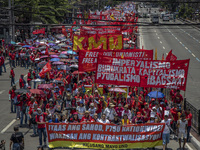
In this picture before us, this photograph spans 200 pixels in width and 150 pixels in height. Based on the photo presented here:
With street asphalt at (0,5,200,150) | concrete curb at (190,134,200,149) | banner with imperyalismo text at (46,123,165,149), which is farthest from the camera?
street asphalt at (0,5,200,150)

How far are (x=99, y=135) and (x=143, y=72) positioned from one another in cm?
382

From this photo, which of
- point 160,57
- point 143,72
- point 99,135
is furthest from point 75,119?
point 160,57

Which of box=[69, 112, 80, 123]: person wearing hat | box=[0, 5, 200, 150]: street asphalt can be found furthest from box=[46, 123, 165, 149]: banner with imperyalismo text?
box=[0, 5, 200, 150]: street asphalt

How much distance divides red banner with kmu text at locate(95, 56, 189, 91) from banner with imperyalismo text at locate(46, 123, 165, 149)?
2.77 meters

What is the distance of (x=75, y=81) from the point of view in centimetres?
2336

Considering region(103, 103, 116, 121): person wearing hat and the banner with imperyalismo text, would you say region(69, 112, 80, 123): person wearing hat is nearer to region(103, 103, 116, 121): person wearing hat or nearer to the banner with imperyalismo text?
the banner with imperyalismo text

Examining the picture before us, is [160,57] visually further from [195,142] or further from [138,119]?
[138,119]

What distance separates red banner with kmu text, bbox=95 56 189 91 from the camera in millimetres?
15781

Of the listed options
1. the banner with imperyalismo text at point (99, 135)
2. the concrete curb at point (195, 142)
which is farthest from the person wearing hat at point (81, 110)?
the concrete curb at point (195, 142)

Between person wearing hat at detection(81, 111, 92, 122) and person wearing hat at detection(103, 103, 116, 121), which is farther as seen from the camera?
person wearing hat at detection(103, 103, 116, 121)

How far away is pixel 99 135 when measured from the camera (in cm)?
1362

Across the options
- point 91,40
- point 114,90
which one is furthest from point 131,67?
point 91,40

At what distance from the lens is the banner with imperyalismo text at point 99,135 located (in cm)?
1356

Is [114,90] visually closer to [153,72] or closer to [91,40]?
[153,72]
